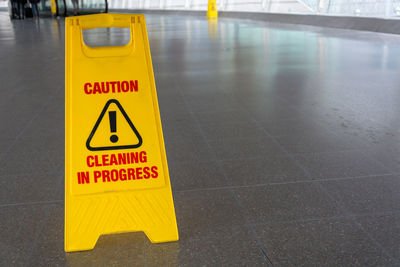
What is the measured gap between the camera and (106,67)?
78.7 inches

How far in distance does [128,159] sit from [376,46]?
8.93 meters

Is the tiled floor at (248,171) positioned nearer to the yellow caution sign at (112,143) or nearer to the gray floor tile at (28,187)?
the gray floor tile at (28,187)

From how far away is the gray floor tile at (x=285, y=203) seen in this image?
2320mm

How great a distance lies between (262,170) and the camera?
295 cm

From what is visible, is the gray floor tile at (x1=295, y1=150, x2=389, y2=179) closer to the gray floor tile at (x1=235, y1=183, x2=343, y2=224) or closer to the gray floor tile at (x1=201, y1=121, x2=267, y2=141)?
the gray floor tile at (x1=235, y1=183, x2=343, y2=224)

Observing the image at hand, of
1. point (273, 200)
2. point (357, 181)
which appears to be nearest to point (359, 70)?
point (357, 181)

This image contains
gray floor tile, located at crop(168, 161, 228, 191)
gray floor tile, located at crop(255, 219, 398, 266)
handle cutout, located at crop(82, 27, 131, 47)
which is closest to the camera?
gray floor tile, located at crop(255, 219, 398, 266)

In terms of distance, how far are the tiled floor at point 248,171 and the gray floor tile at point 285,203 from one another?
11 millimetres

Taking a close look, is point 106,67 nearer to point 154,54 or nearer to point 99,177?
point 99,177

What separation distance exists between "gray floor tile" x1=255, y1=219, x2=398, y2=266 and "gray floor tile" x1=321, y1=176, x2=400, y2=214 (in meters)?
0.22

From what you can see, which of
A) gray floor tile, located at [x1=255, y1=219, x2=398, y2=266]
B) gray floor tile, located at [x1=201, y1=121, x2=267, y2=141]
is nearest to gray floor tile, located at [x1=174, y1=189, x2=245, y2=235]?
gray floor tile, located at [x1=255, y1=219, x2=398, y2=266]

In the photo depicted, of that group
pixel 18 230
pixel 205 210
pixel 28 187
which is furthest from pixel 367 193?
pixel 28 187

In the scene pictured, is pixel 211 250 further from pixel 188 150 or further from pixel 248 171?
pixel 188 150

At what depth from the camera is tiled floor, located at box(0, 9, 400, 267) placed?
2.03 meters
